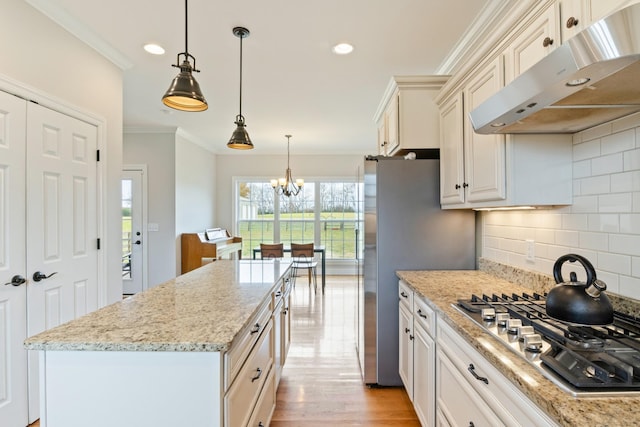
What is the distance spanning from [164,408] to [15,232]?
1.65 meters

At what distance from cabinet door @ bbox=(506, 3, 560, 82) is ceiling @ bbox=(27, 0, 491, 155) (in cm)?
78

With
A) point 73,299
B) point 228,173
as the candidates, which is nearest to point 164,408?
point 73,299

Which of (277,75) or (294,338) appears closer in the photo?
(277,75)

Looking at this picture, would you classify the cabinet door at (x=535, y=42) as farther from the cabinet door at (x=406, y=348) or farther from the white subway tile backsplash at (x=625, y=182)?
the cabinet door at (x=406, y=348)

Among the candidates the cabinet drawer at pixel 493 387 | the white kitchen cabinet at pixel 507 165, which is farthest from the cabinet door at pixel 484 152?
the cabinet drawer at pixel 493 387

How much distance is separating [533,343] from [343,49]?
2.40 meters

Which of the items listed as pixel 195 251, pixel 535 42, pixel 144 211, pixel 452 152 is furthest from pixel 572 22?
pixel 144 211

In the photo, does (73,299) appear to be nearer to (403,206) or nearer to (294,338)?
(294,338)

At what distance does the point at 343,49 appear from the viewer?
8.55ft

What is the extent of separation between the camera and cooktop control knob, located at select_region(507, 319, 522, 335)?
3.81 ft

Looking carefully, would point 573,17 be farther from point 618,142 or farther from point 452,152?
point 452,152

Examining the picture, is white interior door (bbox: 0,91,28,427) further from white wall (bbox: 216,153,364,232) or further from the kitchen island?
white wall (bbox: 216,153,364,232)

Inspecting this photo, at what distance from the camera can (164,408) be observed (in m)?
1.09

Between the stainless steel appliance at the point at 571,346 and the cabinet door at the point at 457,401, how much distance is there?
0.80ft
